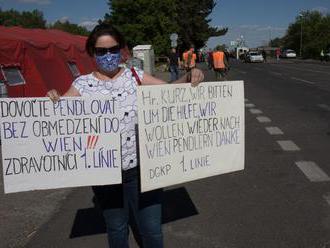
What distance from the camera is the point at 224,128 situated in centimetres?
401

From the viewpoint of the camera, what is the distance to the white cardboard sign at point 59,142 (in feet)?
11.5

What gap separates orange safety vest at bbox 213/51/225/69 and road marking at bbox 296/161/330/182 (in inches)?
569

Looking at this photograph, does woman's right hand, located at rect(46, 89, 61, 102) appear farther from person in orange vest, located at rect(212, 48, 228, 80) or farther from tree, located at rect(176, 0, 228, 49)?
tree, located at rect(176, 0, 228, 49)

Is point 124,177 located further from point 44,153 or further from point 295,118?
point 295,118

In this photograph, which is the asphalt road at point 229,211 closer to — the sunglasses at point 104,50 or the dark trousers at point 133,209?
the dark trousers at point 133,209

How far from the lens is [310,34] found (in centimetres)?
11044

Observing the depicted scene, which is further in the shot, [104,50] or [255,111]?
[255,111]

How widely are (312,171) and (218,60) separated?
1501 cm

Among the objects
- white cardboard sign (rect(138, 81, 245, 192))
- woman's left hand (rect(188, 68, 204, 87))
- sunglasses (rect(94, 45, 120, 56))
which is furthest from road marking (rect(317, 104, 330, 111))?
sunglasses (rect(94, 45, 120, 56))

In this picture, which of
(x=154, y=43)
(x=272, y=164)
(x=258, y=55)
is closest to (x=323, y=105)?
(x=272, y=164)

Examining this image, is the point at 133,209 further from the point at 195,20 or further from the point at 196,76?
the point at 195,20

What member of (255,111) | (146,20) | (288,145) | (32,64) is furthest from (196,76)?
(146,20)

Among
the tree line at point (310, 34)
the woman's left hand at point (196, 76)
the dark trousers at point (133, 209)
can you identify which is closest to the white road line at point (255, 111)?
the woman's left hand at point (196, 76)

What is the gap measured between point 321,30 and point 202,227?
349 ft
